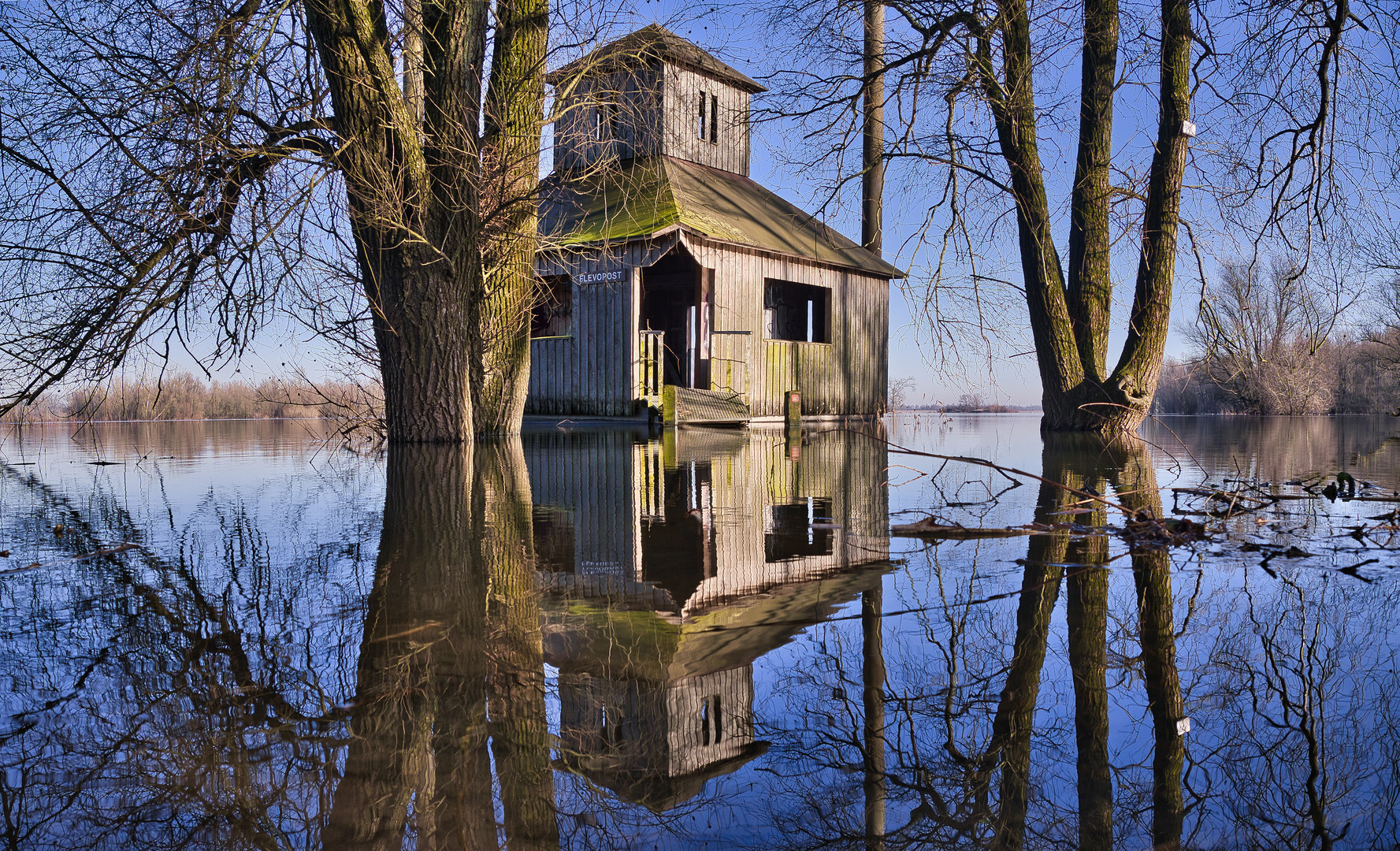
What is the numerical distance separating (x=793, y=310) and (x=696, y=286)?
406cm

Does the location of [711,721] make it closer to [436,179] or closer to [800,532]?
[800,532]

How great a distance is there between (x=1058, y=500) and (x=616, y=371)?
11.3m

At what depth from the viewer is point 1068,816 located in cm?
123

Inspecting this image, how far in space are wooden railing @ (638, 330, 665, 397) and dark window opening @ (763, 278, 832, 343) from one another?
17.5 feet

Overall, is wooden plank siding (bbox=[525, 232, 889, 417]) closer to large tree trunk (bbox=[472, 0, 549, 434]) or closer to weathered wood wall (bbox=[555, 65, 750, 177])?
weathered wood wall (bbox=[555, 65, 750, 177])

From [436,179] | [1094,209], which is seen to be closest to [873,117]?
[1094,209]

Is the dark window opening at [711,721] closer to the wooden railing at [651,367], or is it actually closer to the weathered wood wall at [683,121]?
the wooden railing at [651,367]

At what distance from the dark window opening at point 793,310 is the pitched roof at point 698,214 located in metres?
1.61

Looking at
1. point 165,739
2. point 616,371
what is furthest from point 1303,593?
point 616,371

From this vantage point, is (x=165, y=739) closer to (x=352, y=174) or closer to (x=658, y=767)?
(x=658, y=767)

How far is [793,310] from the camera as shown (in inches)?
858

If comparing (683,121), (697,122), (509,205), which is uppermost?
(697,122)

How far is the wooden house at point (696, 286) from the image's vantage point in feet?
49.3

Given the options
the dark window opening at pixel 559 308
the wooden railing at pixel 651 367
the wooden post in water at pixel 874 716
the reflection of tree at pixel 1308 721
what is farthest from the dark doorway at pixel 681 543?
the dark window opening at pixel 559 308
